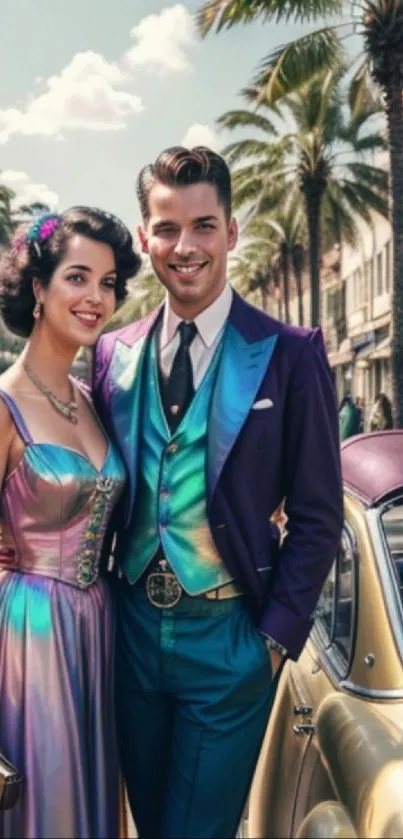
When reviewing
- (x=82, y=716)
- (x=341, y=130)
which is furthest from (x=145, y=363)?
(x=341, y=130)

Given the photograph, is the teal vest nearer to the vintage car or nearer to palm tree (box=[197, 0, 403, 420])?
the vintage car

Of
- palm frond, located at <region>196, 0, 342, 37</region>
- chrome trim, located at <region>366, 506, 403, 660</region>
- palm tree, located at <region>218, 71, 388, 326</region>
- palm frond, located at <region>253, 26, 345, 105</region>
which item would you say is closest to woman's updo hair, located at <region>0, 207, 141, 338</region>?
chrome trim, located at <region>366, 506, 403, 660</region>

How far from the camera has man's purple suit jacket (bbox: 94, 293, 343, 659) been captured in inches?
92.6

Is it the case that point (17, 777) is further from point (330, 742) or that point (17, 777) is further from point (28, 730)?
point (330, 742)

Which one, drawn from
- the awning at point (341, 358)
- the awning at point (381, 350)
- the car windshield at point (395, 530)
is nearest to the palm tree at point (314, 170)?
the awning at point (381, 350)

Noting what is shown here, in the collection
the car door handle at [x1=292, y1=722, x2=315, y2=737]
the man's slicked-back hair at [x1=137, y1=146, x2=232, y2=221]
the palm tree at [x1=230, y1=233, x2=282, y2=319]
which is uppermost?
the palm tree at [x1=230, y1=233, x2=282, y2=319]

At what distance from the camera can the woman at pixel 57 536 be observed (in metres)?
2.23

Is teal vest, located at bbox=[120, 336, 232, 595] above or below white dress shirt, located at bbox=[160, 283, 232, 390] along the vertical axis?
below

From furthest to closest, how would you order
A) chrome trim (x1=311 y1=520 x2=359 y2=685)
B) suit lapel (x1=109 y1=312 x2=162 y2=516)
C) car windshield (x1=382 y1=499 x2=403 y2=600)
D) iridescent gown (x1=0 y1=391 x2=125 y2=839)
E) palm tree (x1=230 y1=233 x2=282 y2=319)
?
palm tree (x1=230 y1=233 x2=282 y2=319) < car windshield (x1=382 y1=499 x2=403 y2=600) < chrome trim (x1=311 y1=520 x2=359 y2=685) < suit lapel (x1=109 y1=312 x2=162 y2=516) < iridescent gown (x1=0 y1=391 x2=125 y2=839)

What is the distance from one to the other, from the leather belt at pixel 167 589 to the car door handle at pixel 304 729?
43 centimetres

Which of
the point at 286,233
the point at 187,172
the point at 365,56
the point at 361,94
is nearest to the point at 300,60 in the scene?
the point at 365,56

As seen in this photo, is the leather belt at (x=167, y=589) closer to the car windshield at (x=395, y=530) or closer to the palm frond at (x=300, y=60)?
the car windshield at (x=395, y=530)

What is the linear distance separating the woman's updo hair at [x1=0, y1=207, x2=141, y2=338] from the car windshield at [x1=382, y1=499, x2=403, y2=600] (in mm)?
1017

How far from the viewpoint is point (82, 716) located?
229 centimetres
